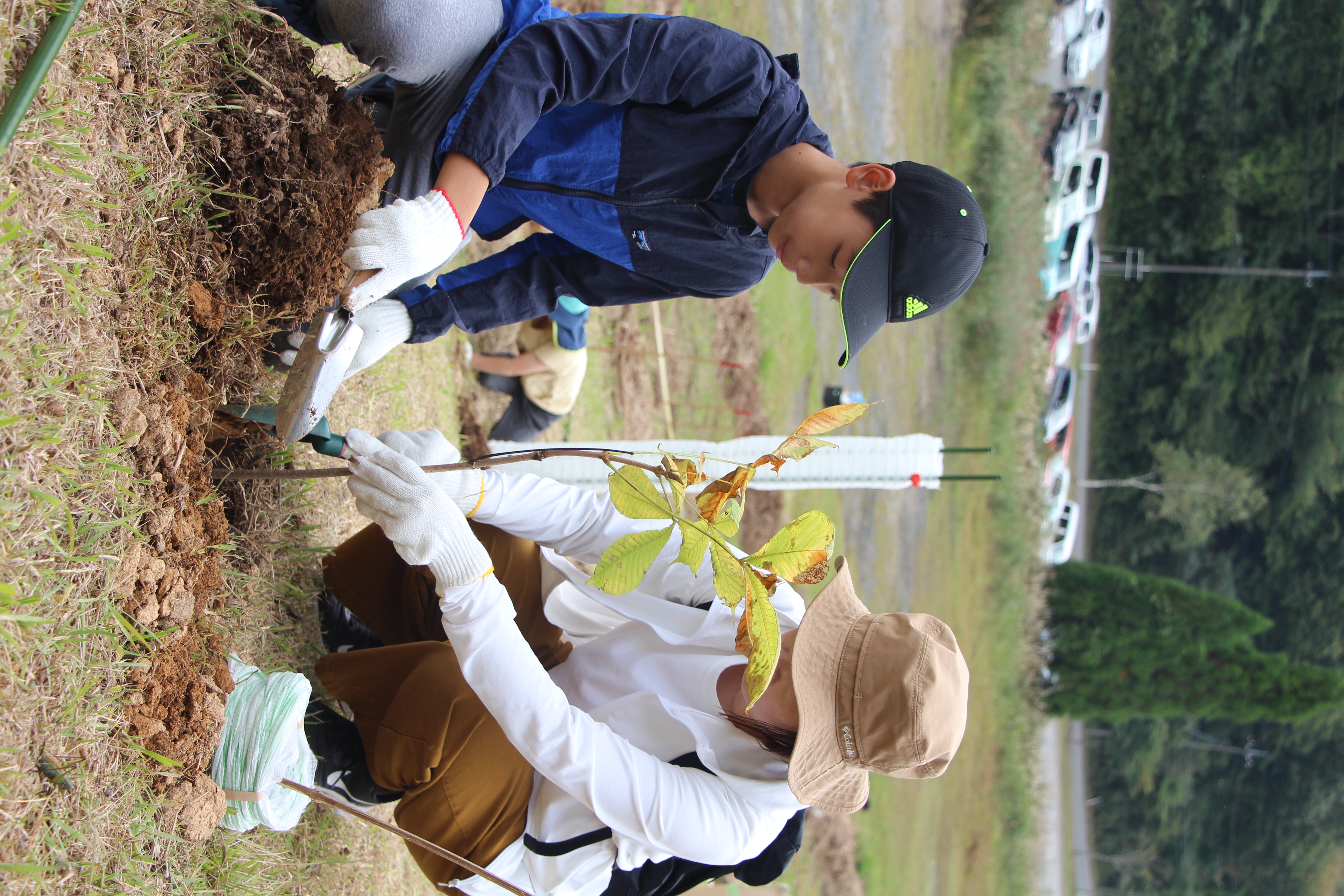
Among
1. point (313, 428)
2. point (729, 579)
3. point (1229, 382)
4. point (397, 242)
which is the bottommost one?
point (1229, 382)

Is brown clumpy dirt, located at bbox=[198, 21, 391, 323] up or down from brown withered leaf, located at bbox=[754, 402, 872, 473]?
up

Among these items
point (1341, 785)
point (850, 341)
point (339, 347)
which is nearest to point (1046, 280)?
point (1341, 785)

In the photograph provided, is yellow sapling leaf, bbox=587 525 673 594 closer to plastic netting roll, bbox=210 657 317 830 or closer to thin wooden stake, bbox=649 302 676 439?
plastic netting roll, bbox=210 657 317 830

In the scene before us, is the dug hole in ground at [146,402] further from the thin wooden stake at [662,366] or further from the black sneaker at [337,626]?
the thin wooden stake at [662,366]

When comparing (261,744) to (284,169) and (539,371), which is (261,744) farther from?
(539,371)

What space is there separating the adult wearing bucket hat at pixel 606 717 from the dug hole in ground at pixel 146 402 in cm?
28

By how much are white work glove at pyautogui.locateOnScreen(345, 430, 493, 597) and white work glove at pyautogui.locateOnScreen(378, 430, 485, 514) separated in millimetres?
173

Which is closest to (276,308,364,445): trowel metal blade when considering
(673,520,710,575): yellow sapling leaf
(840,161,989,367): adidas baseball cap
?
(673,520,710,575): yellow sapling leaf

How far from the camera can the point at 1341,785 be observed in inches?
467

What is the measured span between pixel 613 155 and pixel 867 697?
1224 mm

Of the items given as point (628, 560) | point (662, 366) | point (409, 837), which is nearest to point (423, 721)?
point (409, 837)

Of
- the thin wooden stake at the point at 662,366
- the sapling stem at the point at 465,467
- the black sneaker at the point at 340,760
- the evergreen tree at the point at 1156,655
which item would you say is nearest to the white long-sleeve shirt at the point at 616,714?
the sapling stem at the point at 465,467

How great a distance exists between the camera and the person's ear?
155cm

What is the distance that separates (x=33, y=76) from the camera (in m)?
1.00
